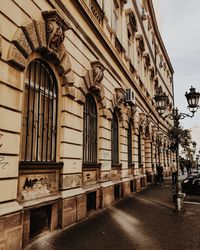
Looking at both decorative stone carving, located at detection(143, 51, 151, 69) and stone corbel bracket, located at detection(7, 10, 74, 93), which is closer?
stone corbel bracket, located at detection(7, 10, 74, 93)

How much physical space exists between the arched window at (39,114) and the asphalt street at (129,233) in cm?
193

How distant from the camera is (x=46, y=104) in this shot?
22.4 feet

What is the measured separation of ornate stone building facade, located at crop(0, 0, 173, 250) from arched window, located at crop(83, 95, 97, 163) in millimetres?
38

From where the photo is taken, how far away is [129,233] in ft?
21.1

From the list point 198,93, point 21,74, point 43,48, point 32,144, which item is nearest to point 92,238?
point 32,144

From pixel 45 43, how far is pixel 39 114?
5.70 feet

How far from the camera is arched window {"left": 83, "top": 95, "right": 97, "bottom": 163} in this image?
29.6ft

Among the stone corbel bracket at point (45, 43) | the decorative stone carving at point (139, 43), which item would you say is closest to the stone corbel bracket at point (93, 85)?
the stone corbel bracket at point (45, 43)

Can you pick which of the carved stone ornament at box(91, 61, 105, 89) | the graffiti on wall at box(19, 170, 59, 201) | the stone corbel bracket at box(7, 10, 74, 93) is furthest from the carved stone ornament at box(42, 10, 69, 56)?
the graffiti on wall at box(19, 170, 59, 201)

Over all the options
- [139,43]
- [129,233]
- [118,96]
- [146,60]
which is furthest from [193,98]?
[146,60]

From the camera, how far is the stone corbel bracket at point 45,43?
207 inches

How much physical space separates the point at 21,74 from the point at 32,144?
5.61 feet

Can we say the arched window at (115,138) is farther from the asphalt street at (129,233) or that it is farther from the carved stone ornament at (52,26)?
the carved stone ornament at (52,26)

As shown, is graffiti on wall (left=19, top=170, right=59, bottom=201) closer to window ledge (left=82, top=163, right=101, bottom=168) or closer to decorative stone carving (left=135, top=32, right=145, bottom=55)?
window ledge (left=82, top=163, right=101, bottom=168)
